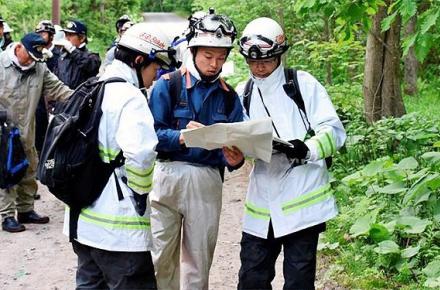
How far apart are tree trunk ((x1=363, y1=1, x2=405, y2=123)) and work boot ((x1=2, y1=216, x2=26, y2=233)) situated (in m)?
4.88

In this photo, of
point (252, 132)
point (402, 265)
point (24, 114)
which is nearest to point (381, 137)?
point (402, 265)

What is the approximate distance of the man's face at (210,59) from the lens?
432 centimetres

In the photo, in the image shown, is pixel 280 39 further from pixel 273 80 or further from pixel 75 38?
pixel 75 38

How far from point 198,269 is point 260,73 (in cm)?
138

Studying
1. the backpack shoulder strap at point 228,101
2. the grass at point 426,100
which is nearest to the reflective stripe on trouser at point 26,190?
the backpack shoulder strap at point 228,101

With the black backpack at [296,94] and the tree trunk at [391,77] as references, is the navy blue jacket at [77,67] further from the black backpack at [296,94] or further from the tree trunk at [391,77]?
the black backpack at [296,94]

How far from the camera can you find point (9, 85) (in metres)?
7.25

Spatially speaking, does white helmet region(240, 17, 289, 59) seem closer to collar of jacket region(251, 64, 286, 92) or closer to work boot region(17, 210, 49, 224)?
collar of jacket region(251, 64, 286, 92)

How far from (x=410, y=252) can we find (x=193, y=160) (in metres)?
2.25

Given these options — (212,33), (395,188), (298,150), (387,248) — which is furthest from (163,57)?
(395,188)

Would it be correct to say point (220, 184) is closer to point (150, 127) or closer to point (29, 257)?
point (150, 127)

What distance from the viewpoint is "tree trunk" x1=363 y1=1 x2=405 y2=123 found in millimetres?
9430

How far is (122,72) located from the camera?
3.90m

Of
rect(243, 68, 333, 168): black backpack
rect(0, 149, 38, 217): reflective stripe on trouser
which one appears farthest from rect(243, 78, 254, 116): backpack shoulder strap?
rect(0, 149, 38, 217): reflective stripe on trouser
